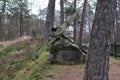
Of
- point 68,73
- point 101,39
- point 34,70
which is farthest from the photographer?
point 34,70

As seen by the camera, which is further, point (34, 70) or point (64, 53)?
point (64, 53)

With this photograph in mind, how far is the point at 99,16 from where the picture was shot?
4.60 meters

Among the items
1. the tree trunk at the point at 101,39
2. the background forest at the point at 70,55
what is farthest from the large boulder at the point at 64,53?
the tree trunk at the point at 101,39

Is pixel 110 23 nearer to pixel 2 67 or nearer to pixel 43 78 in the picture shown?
pixel 43 78

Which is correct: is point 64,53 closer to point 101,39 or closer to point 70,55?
point 70,55

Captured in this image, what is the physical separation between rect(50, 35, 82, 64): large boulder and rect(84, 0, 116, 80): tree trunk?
187 inches

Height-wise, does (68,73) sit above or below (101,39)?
below

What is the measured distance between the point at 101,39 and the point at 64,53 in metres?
4.89

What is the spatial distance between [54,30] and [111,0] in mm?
5670

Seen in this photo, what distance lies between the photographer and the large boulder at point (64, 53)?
9367 mm

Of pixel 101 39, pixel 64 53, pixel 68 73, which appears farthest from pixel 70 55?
pixel 101 39

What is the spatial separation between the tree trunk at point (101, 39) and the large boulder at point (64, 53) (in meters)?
4.75

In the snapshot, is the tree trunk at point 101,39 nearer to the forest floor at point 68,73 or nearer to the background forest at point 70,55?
the background forest at point 70,55

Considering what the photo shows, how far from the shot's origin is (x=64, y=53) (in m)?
9.38
